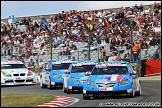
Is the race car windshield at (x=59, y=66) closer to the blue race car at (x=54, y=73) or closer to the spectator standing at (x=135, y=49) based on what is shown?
the blue race car at (x=54, y=73)

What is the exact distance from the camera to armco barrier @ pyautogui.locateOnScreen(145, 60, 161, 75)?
2764 cm

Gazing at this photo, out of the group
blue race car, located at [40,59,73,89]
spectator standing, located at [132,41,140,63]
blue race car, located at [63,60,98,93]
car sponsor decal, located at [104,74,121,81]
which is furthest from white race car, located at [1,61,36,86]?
car sponsor decal, located at [104,74,121,81]

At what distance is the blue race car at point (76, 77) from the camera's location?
16906mm

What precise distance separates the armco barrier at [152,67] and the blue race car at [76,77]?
957cm

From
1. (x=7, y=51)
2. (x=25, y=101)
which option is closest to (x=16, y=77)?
(x=7, y=51)

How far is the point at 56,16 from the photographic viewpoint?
117 feet

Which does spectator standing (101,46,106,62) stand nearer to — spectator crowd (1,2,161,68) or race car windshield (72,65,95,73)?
spectator crowd (1,2,161,68)

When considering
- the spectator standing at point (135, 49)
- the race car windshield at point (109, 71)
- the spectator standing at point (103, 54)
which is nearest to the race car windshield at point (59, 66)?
the spectator standing at point (103, 54)

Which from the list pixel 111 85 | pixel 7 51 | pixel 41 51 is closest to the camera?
pixel 111 85

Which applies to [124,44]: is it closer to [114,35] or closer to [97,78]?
[114,35]

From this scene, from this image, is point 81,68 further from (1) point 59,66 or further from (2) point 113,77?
(2) point 113,77

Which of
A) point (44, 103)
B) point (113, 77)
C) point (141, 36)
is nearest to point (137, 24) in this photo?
point (141, 36)

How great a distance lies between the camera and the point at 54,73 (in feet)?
67.0

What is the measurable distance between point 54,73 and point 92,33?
718 cm
